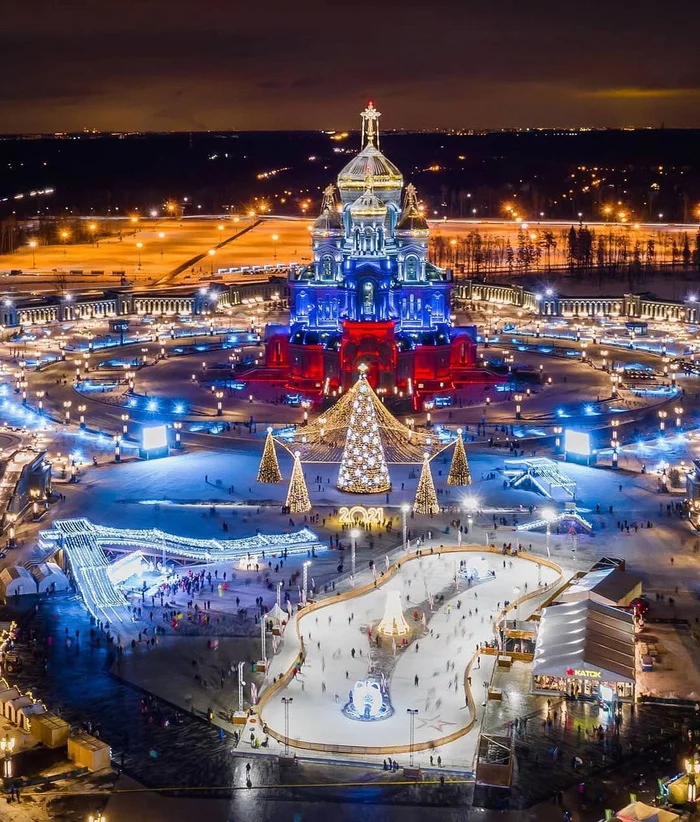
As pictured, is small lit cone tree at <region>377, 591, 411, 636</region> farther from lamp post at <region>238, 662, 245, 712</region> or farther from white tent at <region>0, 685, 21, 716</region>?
white tent at <region>0, 685, 21, 716</region>

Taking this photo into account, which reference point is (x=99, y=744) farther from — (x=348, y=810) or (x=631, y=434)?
(x=631, y=434)

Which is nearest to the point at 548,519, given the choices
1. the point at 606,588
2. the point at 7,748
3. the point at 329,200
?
the point at 606,588

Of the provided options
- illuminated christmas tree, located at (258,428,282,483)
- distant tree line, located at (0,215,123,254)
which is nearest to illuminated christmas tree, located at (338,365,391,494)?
illuminated christmas tree, located at (258,428,282,483)

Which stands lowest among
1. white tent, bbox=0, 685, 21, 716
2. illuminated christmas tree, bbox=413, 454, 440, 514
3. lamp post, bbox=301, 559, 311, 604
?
white tent, bbox=0, 685, 21, 716

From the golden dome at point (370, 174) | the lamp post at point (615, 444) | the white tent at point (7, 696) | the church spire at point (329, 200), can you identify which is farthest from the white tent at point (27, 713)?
the church spire at point (329, 200)

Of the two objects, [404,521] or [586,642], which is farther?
[404,521]

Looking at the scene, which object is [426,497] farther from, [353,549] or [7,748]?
[7,748]

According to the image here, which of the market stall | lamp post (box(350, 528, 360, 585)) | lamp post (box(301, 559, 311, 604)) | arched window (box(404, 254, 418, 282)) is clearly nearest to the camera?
the market stall

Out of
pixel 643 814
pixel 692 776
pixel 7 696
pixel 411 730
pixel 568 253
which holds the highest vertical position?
pixel 568 253
